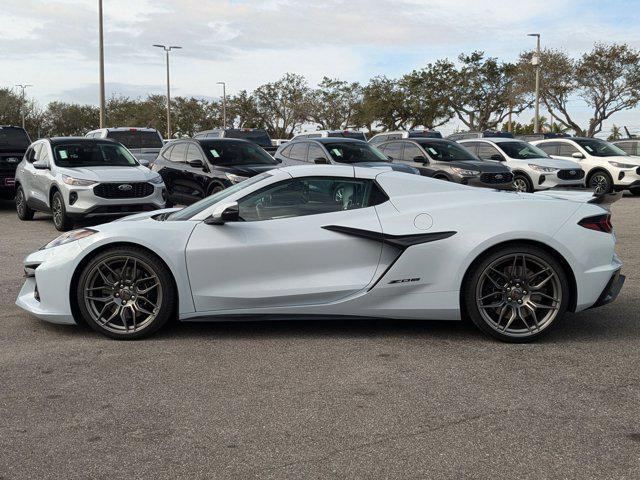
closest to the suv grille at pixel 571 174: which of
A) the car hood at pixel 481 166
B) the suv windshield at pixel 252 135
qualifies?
the car hood at pixel 481 166

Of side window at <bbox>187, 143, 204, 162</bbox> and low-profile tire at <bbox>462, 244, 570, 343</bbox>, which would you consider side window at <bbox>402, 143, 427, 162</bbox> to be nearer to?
side window at <bbox>187, 143, 204, 162</bbox>

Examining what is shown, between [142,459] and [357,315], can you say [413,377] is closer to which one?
[357,315]

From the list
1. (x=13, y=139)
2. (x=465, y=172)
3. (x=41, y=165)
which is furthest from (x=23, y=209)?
(x=465, y=172)

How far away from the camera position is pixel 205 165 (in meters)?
14.4

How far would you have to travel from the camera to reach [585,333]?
5.60m

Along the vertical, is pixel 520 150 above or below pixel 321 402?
above

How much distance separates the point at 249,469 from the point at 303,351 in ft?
6.17

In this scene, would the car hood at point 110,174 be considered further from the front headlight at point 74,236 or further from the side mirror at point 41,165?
the front headlight at point 74,236

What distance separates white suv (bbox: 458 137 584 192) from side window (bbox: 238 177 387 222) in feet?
41.2

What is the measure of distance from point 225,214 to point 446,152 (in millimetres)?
12618

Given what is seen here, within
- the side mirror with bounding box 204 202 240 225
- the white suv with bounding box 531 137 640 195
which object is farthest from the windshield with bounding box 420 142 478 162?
the side mirror with bounding box 204 202 240 225

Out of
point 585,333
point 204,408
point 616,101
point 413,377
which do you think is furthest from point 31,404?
point 616,101

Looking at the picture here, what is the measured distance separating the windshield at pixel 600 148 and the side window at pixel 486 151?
3.10 metres

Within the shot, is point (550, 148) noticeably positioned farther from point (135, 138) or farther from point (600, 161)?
point (135, 138)
